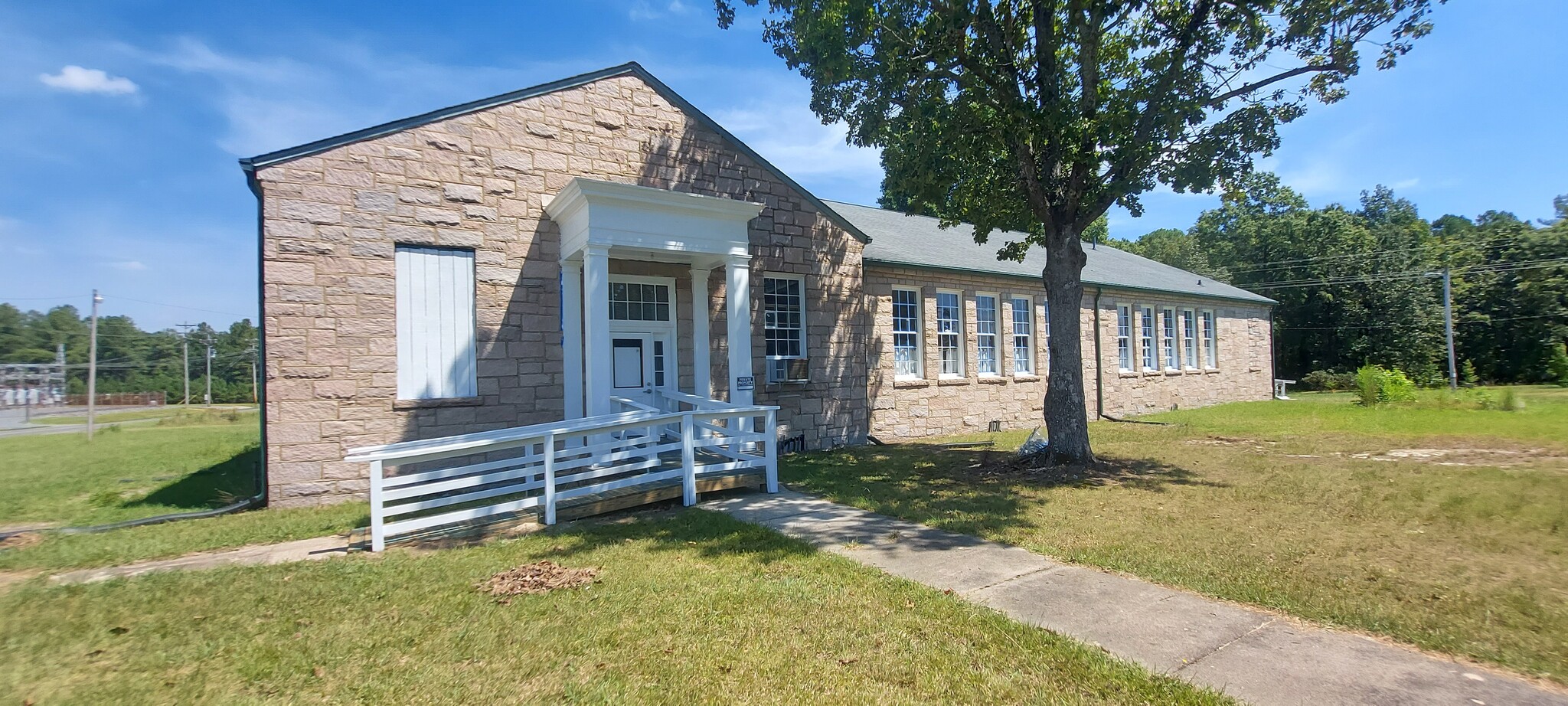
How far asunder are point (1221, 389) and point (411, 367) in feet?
77.5

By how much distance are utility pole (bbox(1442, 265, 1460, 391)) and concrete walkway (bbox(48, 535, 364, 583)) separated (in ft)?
128

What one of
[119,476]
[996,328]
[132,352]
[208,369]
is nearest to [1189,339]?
[996,328]

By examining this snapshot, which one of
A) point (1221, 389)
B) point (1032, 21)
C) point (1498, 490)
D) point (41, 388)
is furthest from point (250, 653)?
point (1221, 389)

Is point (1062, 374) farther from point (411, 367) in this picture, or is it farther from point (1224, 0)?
point (411, 367)

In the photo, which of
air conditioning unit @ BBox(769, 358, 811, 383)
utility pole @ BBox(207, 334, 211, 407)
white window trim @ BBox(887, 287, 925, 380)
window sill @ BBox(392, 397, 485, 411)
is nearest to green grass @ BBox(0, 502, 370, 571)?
window sill @ BBox(392, 397, 485, 411)

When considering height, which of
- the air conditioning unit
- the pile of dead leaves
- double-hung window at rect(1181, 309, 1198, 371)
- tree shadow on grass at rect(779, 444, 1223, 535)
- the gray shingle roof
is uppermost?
the gray shingle roof

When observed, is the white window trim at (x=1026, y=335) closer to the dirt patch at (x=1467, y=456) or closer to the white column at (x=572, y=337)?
the dirt patch at (x=1467, y=456)

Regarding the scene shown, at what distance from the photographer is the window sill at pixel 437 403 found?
29.2ft

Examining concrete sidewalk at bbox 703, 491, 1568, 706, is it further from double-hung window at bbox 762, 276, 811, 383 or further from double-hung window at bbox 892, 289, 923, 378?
double-hung window at bbox 892, 289, 923, 378

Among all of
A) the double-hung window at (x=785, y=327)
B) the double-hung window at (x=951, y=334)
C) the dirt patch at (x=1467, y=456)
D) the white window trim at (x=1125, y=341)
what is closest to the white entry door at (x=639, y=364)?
the double-hung window at (x=785, y=327)

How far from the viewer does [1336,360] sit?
34.4 m

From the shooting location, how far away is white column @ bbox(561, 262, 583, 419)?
32.4 feet

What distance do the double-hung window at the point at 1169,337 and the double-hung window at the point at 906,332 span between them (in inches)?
418

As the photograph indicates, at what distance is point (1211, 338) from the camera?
22656mm
